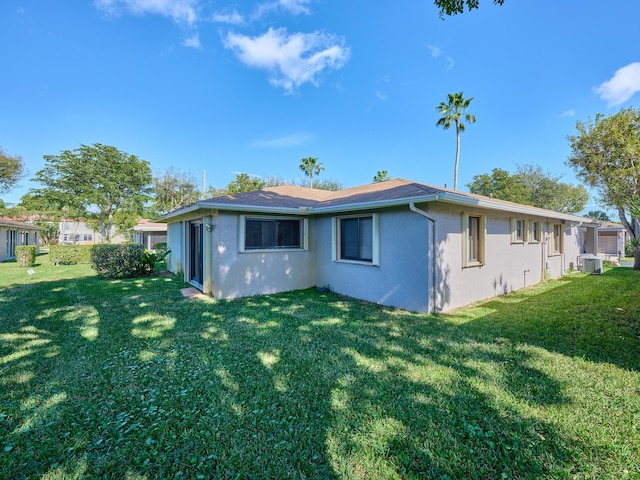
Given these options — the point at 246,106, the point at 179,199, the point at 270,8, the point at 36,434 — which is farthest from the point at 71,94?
the point at 179,199

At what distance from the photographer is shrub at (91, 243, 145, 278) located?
35.1 ft

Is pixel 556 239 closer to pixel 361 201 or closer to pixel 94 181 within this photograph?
pixel 361 201

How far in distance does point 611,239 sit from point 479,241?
1031 inches

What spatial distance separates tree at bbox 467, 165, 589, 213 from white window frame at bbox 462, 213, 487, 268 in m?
24.8

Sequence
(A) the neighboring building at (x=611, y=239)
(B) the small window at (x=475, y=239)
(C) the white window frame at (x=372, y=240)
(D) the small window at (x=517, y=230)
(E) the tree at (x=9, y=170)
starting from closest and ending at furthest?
(C) the white window frame at (x=372, y=240), (B) the small window at (x=475, y=239), (D) the small window at (x=517, y=230), (A) the neighboring building at (x=611, y=239), (E) the tree at (x=9, y=170)

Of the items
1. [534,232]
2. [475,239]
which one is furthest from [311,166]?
[475,239]

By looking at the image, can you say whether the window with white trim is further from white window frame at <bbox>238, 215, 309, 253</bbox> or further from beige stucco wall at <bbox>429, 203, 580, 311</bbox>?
white window frame at <bbox>238, 215, 309, 253</bbox>

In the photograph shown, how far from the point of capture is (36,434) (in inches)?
97.5

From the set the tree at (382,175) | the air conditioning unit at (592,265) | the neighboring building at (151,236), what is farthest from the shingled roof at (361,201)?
the tree at (382,175)

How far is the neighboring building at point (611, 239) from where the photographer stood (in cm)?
2227

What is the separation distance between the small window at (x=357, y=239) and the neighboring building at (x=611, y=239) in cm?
2499

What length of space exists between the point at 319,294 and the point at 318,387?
5.11m

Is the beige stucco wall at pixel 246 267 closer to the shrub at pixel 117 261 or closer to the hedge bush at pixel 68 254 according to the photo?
the shrub at pixel 117 261

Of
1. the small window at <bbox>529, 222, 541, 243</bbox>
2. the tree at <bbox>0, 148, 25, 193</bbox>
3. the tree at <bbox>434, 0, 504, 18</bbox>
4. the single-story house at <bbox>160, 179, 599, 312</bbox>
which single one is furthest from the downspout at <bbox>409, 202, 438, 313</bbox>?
the tree at <bbox>0, 148, 25, 193</bbox>
